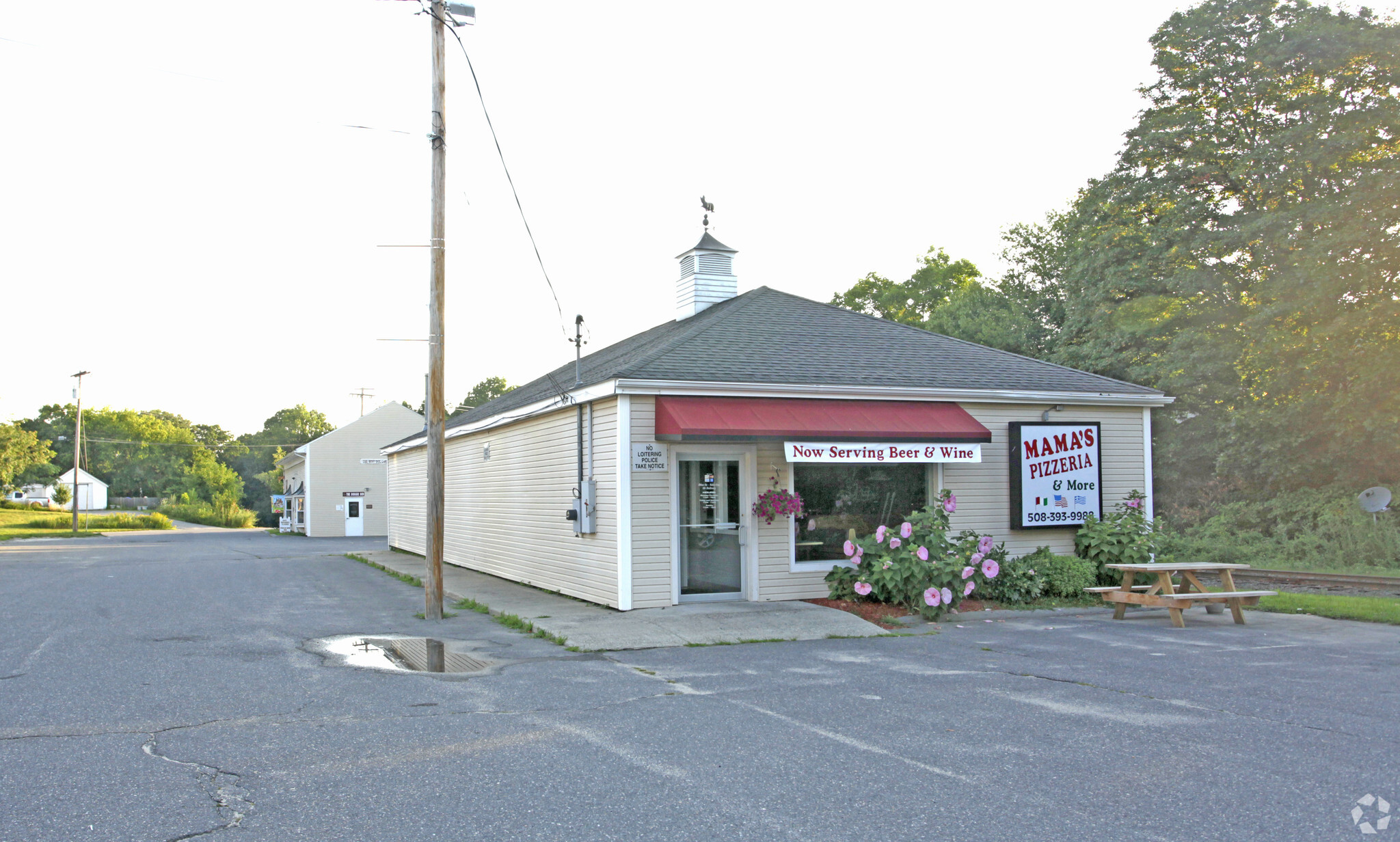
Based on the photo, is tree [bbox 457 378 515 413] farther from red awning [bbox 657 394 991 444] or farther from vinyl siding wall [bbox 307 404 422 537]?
red awning [bbox 657 394 991 444]

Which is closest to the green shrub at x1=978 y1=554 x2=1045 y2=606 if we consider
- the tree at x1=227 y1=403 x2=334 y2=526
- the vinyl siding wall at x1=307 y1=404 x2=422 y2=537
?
the vinyl siding wall at x1=307 y1=404 x2=422 y2=537

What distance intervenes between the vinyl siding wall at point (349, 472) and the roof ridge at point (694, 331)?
30514mm

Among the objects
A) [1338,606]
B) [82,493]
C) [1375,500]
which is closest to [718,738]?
[1338,606]

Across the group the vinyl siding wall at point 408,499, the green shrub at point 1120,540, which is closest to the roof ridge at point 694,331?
the green shrub at point 1120,540

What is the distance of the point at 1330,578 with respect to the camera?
16.5 metres

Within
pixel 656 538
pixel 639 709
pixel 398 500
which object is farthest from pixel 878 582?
pixel 398 500

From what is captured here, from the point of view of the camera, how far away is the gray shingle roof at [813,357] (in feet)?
42.6

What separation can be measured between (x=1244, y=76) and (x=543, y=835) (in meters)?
28.2

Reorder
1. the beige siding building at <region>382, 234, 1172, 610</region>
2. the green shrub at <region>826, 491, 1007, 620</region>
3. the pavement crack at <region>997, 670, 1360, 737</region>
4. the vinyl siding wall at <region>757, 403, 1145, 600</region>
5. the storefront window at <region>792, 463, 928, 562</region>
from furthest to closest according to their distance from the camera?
1. the storefront window at <region>792, 463, 928, 562</region>
2. the vinyl siding wall at <region>757, 403, 1145, 600</region>
3. the beige siding building at <region>382, 234, 1172, 610</region>
4. the green shrub at <region>826, 491, 1007, 620</region>
5. the pavement crack at <region>997, 670, 1360, 737</region>

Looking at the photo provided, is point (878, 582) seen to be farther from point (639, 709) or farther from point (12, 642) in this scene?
point (12, 642)

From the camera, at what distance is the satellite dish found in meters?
19.8

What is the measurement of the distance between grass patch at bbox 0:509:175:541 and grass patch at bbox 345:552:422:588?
28108mm

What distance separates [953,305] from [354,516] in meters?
29.4

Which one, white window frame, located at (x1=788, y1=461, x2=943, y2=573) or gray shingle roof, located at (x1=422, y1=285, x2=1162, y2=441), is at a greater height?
gray shingle roof, located at (x1=422, y1=285, x2=1162, y2=441)
